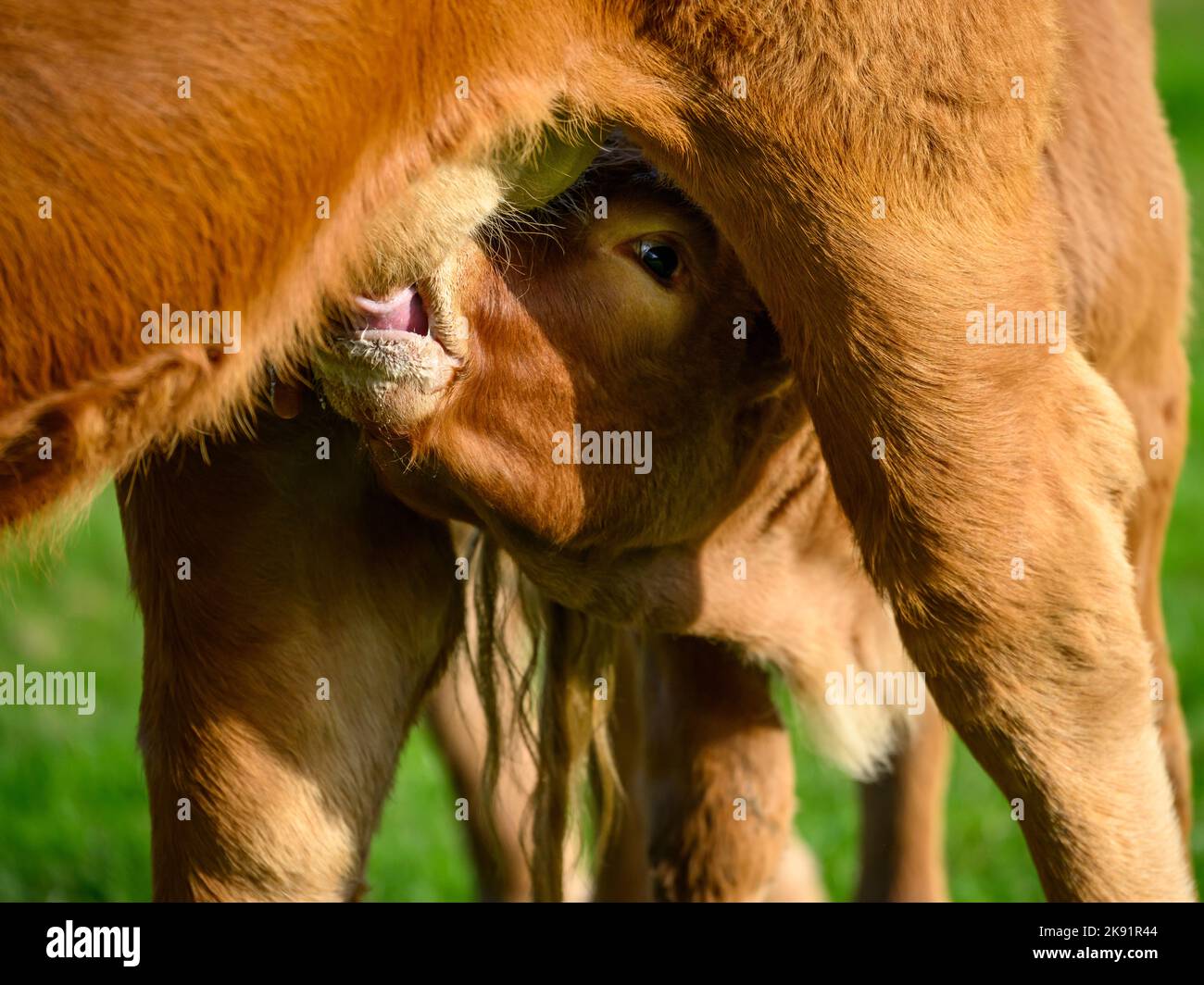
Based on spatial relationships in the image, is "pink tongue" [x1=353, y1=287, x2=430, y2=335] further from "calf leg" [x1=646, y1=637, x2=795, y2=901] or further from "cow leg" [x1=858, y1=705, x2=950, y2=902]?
"cow leg" [x1=858, y1=705, x2=950, y2=902]

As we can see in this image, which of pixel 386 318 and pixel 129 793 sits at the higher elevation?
pixel 386 318

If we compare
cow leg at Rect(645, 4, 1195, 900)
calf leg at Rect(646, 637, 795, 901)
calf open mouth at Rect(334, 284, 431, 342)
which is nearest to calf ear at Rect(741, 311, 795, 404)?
cow leg at Rect(645, 4, 1195, 900)

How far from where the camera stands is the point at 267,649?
2.75m

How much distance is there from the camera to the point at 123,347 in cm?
187

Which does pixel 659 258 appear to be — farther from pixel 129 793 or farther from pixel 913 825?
pixel 129 793

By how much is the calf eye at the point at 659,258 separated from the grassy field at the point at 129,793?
115 centimetres

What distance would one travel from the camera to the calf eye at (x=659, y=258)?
2600 millimetres

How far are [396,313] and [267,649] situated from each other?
2.30 feet

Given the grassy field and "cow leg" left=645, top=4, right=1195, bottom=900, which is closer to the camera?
"cow leg" left=645, top=4, right=1195, bottom=900

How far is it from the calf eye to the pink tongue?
0.39 metres

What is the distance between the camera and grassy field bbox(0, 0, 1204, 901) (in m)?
4.46

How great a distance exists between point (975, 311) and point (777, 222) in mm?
313

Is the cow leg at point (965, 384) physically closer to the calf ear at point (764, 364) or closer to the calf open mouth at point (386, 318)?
the calf ear at point (764, 364)

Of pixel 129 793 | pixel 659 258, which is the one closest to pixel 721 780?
pixel 659 258
